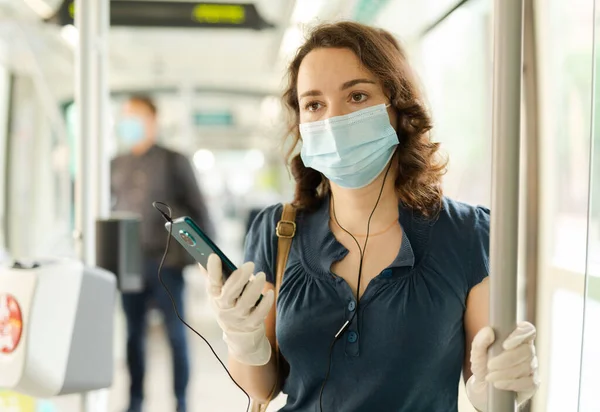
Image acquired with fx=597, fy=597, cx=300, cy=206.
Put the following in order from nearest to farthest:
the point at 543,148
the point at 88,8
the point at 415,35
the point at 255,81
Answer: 1. the point at 543,148
2. the point at 88,8
3. the point at 415,35
4. the point at 255,81

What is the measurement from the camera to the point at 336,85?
143 cm

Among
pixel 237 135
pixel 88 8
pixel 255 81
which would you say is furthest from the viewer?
pixel 237 135

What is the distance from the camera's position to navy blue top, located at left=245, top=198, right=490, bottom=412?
134 centimetres

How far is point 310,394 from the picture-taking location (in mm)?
1418

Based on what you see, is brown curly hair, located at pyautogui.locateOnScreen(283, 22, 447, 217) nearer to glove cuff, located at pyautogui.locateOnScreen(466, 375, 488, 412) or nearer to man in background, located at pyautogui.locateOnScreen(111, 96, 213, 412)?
glove cuff, located at pyautogui.locateOnScreen(466, 375, 488, 412)

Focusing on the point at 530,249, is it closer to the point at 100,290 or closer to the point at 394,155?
the point at 394,155

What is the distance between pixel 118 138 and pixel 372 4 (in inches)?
79.2

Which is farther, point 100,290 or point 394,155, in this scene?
point 100,290

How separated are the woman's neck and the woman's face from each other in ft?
0.67

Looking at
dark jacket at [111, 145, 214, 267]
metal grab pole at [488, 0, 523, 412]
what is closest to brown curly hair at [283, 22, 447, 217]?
metal grab pole at [488, 0, 523, 412]

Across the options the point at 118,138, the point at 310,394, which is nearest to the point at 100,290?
the point at 310,394

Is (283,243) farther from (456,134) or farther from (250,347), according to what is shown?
(456,134)

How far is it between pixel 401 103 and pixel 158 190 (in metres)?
2.58

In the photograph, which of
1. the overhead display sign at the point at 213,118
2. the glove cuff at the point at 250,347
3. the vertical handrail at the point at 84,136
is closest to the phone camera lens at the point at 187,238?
the glove cuff at the point at 250,347
